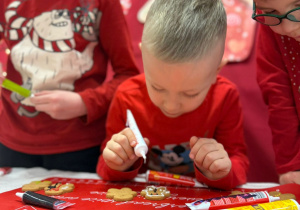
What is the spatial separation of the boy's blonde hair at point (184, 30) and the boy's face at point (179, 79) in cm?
1

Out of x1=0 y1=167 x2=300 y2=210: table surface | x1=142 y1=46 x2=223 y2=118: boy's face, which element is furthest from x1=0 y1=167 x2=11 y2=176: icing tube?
x1=142 y1=46 x2=223 y2=118: boy's face

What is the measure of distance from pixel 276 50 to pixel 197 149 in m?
0.28

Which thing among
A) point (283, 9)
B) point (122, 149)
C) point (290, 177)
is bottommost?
point (290, 177)

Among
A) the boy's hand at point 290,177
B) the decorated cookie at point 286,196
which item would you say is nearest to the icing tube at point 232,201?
the decorated cookie at point 286,196

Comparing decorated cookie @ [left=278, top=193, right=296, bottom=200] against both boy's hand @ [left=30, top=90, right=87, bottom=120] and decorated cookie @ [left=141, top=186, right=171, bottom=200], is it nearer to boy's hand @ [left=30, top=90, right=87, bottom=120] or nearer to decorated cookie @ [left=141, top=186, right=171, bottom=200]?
decorated cookie @ [left=141, top=186, right=171, bottom=200]

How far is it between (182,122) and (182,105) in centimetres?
14

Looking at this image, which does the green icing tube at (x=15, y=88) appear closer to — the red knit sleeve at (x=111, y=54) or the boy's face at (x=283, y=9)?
the red knit sleeve at (x=111, y=54)

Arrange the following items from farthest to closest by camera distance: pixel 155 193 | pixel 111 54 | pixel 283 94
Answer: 1. pixel 111 54
2. pixel 283 94
3. pixel 155 193

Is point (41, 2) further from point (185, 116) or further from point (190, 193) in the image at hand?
point (190, 193)

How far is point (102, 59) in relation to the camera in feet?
3.19

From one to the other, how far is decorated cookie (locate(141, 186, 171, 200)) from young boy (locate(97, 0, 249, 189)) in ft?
0.21

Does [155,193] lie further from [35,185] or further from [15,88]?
[15,88]

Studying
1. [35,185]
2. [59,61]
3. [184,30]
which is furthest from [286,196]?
[59,61]

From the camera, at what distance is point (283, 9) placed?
63cm
